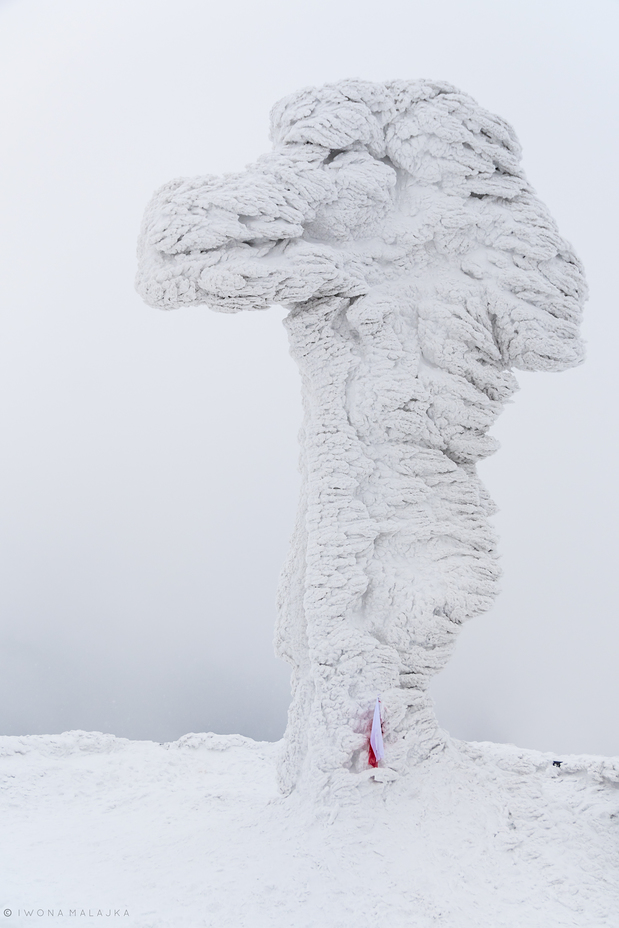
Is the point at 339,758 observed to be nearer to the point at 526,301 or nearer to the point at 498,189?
the point at 526,301

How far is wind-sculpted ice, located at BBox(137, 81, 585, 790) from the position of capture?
2.52 metres

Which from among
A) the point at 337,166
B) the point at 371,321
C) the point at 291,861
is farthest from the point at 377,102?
the point at 291,861

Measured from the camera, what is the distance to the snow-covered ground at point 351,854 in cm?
221

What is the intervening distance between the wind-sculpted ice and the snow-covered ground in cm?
14

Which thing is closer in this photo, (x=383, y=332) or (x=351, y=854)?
(x=351, y=854)

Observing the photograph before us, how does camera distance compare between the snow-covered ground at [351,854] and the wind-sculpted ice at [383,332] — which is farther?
the wind-sculpted ice at [383,332]

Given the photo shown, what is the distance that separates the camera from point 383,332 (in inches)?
105

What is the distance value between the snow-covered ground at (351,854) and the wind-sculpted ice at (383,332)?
0.47 ft

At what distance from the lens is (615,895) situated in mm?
2373

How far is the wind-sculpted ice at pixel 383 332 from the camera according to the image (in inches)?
99.3

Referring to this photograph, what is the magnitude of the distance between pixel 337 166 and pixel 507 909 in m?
2.07

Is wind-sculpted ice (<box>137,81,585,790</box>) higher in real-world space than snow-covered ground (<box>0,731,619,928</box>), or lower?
higher

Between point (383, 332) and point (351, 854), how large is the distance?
4.76 ft

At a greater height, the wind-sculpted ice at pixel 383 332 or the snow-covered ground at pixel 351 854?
the wind-sculpted ice at pixel 383 332
